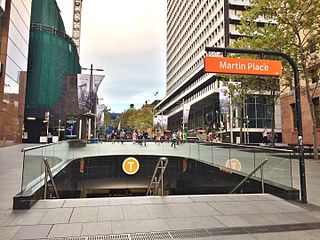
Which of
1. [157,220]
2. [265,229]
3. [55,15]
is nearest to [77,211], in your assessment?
[157,220]

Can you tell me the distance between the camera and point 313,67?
1955 cm

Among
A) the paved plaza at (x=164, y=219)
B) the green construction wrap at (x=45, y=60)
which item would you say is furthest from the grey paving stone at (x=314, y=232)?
the green construction wrap at (x=45, y=60)

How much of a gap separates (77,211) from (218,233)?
129 inches

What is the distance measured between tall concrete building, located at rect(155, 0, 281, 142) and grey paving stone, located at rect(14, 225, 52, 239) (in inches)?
1022

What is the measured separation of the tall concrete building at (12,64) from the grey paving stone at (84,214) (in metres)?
22.3

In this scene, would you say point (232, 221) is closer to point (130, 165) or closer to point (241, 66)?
point (241, 66)

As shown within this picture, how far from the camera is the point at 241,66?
7.35 metres

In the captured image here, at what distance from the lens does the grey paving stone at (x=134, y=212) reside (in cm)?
590

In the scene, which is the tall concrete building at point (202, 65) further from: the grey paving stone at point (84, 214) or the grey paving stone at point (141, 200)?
the grey paving stone at point (84, 214)

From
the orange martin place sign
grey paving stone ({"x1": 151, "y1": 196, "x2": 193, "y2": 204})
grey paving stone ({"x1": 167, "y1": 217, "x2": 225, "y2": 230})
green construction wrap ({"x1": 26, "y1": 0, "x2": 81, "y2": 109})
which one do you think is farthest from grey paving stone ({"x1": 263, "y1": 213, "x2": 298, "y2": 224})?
green construction wrap ({"x1": 26, "y1": 0, "x2": 81, "y2": 109})

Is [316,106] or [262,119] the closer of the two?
[316,106]

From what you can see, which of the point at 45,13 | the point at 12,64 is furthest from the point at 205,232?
the point at 45,13

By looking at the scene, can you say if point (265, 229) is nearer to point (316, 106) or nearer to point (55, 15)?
point (316, 106)

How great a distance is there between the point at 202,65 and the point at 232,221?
54.1 m
